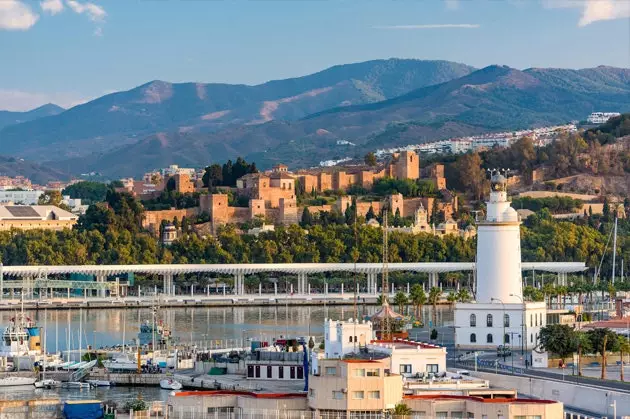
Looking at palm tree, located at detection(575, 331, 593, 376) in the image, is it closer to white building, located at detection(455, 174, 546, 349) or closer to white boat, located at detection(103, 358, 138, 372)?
white building, located at detection(455, 174, 546, 349)

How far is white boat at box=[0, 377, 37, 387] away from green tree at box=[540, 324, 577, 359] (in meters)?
16.4

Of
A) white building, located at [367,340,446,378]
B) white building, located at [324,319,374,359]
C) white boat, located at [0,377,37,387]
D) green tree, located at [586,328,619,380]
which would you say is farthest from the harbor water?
green tree, located at [586,328,619,380]

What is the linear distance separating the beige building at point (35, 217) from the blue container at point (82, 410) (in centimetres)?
9473

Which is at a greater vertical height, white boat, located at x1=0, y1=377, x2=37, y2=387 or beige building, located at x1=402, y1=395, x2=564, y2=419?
beige building, located at x1=402, y1=395, x2=564, y2=419

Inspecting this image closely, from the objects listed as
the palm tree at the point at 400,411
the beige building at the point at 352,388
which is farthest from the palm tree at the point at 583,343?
the beige building at the point at 352,388

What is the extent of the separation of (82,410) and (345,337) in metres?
8.59

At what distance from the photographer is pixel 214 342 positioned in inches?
2594

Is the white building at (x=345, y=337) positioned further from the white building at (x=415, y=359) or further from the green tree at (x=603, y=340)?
the green tree at (x=603, y=340)

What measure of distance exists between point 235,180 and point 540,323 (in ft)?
281

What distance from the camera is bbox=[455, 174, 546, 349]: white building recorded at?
51.9m

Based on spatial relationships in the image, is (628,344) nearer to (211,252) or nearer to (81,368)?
(81,368)

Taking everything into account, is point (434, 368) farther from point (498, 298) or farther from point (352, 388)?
point (498, 298)

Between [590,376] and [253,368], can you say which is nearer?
[590,376]

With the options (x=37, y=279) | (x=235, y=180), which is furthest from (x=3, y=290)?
(x=235, y=180)
